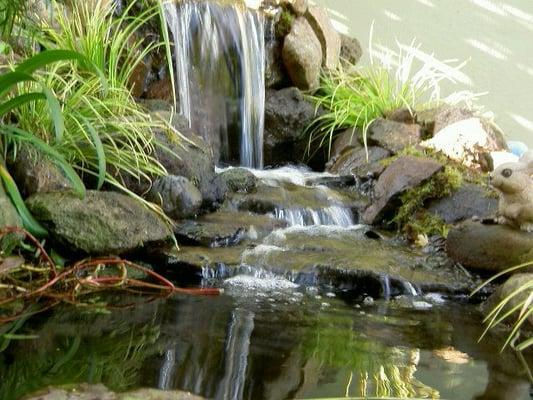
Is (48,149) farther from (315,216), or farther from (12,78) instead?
(315,216)

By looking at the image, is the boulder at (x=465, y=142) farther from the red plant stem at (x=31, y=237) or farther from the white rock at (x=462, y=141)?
the red plant stem at (x=31, y=237)

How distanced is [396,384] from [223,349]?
A: 511 millimetres

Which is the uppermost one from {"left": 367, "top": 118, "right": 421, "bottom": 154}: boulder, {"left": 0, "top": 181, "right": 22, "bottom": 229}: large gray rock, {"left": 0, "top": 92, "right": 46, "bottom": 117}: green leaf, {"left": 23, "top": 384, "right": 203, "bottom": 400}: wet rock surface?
{"left": 0, "top": 92, "right": 46, "bottom": 117}: green leaf

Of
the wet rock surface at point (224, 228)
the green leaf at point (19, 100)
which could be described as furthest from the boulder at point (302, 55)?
the green leaf at point (19, 100)

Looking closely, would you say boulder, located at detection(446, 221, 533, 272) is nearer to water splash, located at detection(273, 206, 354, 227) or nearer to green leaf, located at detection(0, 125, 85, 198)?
water splash, located at detection(273, 206, 354, 227)

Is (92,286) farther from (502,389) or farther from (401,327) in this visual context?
(502,389)

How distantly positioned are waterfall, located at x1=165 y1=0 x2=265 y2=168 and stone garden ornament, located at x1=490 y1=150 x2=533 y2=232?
2.69 metres

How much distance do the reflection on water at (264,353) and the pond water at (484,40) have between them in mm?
4457

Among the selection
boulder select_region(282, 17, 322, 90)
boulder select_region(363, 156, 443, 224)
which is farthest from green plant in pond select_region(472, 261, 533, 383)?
boulder select_region(282, 17, 322, 90)

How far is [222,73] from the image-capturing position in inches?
216

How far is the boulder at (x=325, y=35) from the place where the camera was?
612 cm

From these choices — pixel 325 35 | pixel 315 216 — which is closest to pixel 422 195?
pixel 315 216

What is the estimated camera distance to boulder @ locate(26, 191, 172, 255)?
2902 mm

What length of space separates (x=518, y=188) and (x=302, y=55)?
3084mm
